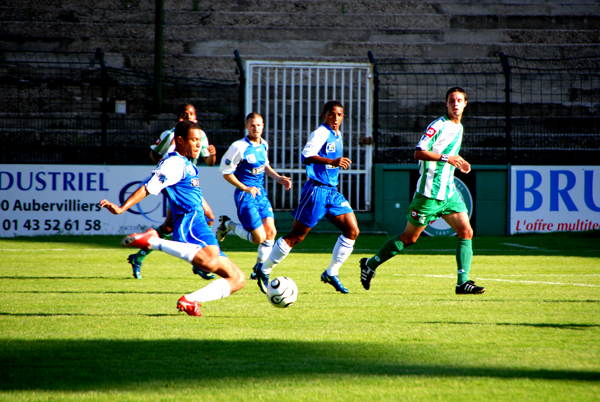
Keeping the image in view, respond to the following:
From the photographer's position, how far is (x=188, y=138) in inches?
208

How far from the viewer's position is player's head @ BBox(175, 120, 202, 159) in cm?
529

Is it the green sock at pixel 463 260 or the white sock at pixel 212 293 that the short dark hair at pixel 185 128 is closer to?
the white sock at pixel 212 293

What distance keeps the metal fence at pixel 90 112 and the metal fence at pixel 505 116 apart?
13.5 feet

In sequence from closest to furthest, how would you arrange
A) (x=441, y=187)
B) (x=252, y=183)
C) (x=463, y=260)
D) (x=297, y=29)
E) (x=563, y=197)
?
(x=463, y=260) → (x=441, y=187) → (x=252, y=183) → (x=563, y=197) → (x=297, y=29)

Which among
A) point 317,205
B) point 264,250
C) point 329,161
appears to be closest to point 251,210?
point 264,250

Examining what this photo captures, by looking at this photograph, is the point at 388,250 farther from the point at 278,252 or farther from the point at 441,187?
the point at 278,252

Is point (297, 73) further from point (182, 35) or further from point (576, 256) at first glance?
point (576, 256)

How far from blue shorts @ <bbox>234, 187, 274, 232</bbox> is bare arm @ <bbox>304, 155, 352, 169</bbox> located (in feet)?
3.48

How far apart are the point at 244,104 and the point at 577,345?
1168 centimetres

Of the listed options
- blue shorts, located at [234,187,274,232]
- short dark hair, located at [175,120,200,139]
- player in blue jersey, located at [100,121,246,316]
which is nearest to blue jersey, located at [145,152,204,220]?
player in blue jersey, located at [100,121,246,316]

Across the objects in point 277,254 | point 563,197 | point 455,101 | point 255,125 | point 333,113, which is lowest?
point 277,254

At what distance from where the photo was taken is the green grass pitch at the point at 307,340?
3.40 m

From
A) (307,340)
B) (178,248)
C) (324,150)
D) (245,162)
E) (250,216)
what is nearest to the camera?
(307,340)

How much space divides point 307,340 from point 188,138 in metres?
1.92
